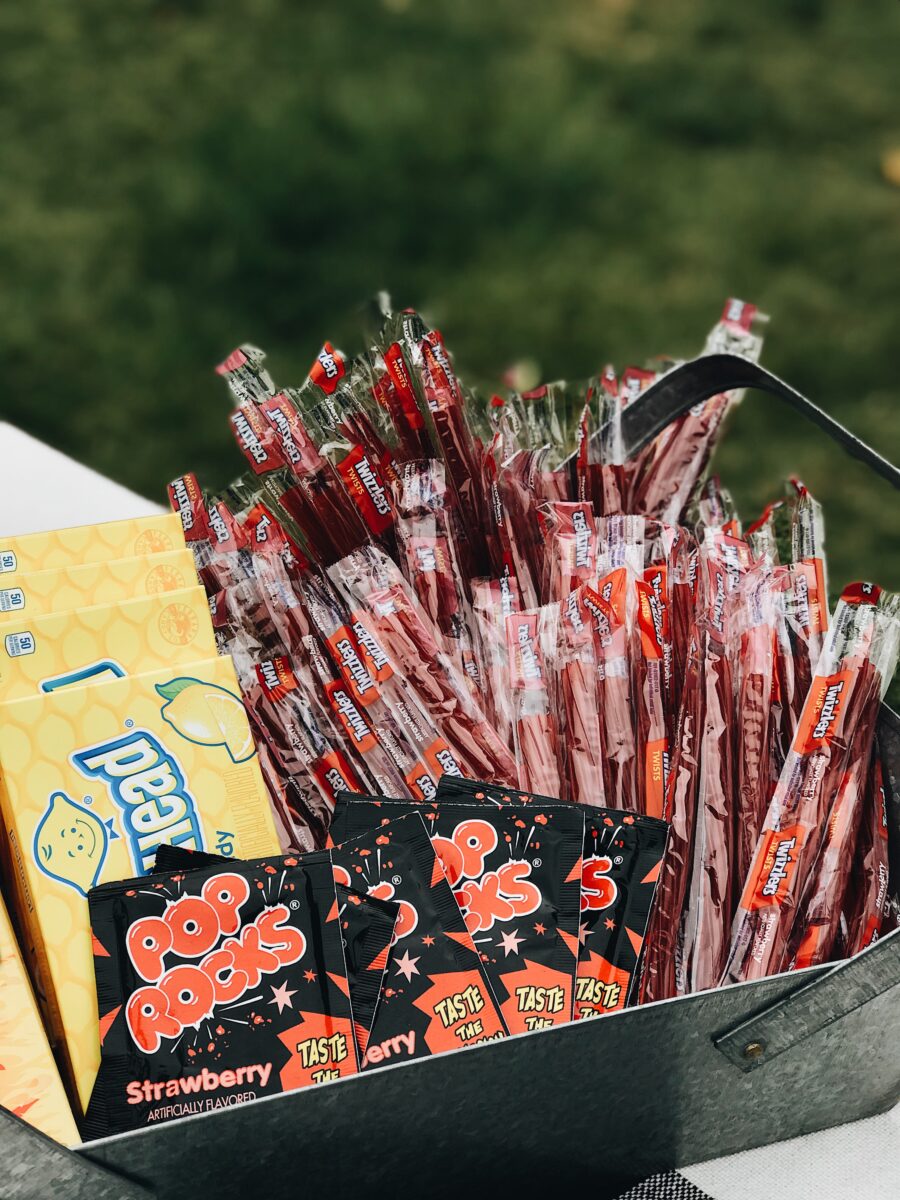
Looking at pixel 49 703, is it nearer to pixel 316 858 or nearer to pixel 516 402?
pixel 316 858

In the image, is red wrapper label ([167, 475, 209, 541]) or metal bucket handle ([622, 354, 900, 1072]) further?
red wrapper label ([167, 475, 209, 541])

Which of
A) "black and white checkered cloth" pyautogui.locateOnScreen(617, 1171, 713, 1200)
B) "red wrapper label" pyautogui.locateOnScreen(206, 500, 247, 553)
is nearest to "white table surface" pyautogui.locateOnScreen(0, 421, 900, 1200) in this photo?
"black and white checkered cloth" pyautogui.locateOnScreen(617, 1171, 713, 1200)

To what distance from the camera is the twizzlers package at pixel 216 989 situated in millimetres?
846

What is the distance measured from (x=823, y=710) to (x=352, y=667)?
1.32 feet

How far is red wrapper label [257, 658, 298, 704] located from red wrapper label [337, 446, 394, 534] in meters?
0.17

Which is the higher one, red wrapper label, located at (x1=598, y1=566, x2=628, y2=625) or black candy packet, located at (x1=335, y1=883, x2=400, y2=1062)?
red wrapper label, located at (x1=598, y1=566, x2=628, y2=625)

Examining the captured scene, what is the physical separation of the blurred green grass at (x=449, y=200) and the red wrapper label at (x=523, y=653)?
5.01ft

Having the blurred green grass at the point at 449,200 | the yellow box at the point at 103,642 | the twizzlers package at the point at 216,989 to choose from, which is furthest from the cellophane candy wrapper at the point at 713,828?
the blurred green grass at the point at 449,200

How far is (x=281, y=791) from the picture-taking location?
1.08 m

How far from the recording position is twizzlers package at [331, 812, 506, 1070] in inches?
34.8

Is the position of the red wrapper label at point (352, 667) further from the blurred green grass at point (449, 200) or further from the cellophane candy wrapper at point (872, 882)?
the blurred green grass at point (449, 200)

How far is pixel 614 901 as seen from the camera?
928 millimetres

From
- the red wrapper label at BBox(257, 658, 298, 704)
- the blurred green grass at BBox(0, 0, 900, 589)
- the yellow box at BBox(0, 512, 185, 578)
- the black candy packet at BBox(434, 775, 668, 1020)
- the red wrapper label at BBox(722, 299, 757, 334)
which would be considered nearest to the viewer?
the black candy packet at BBox(434, 775, 668, 1020)

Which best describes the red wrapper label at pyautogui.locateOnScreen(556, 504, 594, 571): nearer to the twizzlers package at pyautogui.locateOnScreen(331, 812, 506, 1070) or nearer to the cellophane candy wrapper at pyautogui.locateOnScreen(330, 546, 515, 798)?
the cellophane candy wrapper at pyautogui.locateOnScreen(330, 546, 515, 798)
